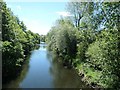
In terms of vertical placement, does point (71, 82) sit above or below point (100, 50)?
below

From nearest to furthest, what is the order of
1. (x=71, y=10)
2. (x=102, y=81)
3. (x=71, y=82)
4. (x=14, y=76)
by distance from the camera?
(x=102, y=81), (x=71, y=82), (x=14, y=76), (x=71, y=10)

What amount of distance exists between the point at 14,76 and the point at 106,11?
1514cm

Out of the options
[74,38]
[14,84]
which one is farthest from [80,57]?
[14,84]

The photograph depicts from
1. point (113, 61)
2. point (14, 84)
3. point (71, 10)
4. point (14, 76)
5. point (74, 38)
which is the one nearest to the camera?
point (113, 61)

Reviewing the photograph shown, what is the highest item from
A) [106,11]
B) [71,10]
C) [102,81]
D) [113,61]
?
[71,10]

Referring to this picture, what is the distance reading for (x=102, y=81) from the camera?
604 inches


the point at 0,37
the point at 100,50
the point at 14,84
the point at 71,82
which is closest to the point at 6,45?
the point at 0,37

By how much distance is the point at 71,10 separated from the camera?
44.8 meters

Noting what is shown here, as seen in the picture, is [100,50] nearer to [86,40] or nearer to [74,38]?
[86,40]

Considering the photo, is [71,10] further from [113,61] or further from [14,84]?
[113,61]

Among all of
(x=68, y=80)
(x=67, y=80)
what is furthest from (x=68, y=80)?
(x=67, y=80)

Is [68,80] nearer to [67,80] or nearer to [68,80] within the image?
[68,80]

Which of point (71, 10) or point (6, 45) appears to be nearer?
point (6, 45)

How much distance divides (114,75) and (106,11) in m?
4.40
